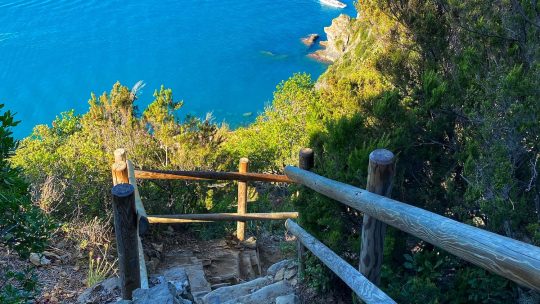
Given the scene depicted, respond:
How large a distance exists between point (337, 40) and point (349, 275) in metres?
45.3

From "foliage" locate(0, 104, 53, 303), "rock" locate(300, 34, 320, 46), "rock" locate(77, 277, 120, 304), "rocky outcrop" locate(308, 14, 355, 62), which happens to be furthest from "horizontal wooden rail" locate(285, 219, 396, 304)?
"rock" locate(300, 34, 320, 46)

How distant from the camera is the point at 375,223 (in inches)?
98.5

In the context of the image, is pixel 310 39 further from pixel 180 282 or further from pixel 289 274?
pixel 180 282

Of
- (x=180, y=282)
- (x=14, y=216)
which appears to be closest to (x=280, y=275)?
(x=180, y=282)

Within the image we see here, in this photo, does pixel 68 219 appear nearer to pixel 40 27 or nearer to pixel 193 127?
pixel 193 127

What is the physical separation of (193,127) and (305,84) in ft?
37.7

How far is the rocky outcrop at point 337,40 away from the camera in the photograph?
45562mm

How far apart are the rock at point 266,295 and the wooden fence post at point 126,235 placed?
104cm

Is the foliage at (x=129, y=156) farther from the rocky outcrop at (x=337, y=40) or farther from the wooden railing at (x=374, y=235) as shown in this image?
the rocky outcrop at (x=337, y=40)

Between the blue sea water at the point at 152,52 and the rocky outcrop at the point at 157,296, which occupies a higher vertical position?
the rocky outcrop at the point at 157,296

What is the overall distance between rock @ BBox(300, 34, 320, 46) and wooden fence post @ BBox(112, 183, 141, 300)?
47057mm

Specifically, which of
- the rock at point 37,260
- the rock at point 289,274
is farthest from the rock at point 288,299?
the rock at point 37,260

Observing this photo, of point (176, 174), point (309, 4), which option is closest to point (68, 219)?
point (176, 174)

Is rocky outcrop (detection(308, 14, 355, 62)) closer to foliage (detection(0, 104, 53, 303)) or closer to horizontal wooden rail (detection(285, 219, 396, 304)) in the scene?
horizontal wooden rail (detection(285, 219, 396, 304))
